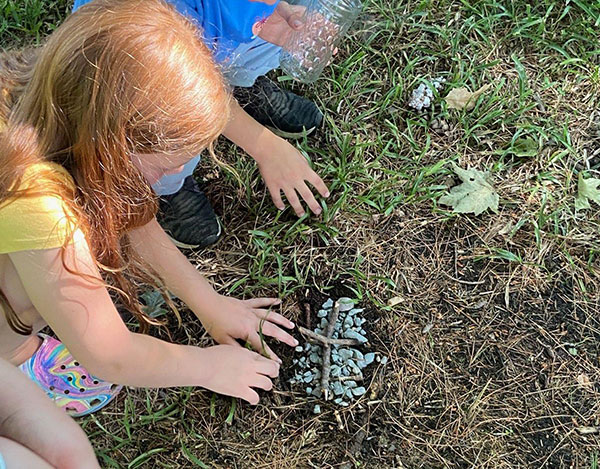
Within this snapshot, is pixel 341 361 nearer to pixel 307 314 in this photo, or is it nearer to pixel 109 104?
pixel 307 314

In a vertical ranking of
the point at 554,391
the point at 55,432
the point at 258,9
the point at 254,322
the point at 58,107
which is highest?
the point at 58,107

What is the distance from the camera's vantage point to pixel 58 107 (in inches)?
48.8

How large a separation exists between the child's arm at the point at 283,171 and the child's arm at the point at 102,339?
0.57 m

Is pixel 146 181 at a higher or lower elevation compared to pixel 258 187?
higher

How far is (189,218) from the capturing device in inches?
81.0

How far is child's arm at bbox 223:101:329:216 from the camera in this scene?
2033mm

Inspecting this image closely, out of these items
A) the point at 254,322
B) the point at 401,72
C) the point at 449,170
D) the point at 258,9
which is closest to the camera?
the point at 258,9

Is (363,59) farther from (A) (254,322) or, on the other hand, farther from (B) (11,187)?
(B) (11,187)

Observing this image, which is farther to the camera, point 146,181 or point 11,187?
point 146,181

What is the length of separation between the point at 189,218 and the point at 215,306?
354 mm

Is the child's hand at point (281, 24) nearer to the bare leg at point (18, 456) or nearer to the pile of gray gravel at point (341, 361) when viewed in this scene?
the pile of gray gravel at point (341, 361)

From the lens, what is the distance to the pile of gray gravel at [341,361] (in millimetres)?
1842

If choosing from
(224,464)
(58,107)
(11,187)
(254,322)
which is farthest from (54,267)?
(224,464)

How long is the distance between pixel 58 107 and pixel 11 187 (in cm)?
19
